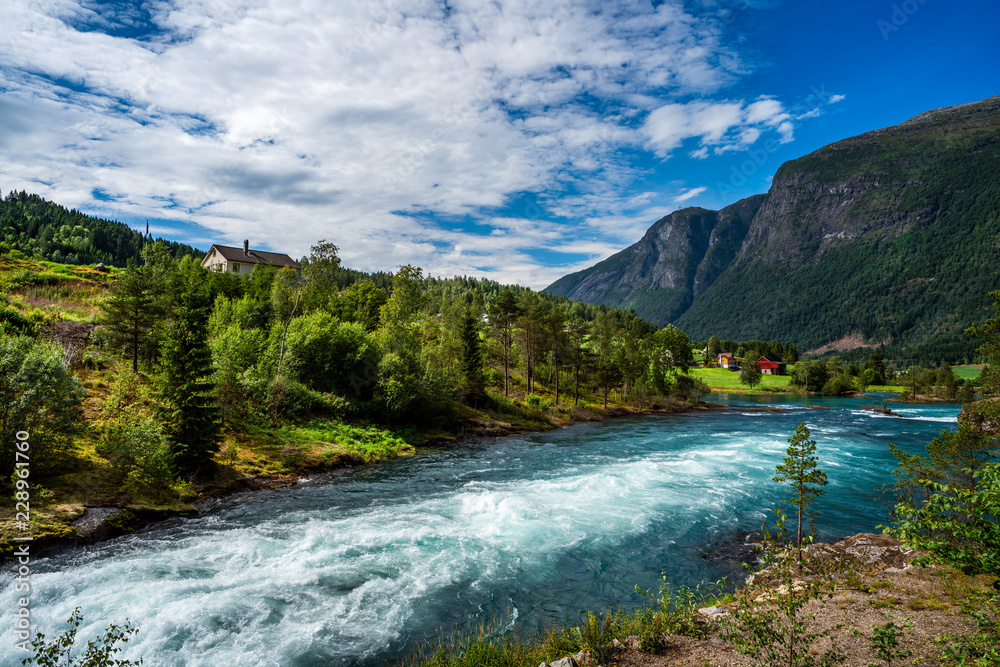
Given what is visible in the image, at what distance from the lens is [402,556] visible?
13.9m

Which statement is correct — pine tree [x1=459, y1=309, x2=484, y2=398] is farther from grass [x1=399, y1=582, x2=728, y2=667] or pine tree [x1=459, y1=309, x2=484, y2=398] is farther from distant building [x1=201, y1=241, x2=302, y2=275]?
distant building [x1=201, y1=241, x2=302, y2=275]

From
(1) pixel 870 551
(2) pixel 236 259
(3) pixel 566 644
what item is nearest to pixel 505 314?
(1) pixel 870 551

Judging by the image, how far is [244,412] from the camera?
84.1 ft

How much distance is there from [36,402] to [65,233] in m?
148

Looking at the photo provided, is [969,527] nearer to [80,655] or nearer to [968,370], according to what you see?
[80,655]

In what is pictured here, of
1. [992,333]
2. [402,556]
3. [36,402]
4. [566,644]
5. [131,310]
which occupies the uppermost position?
[131,310]

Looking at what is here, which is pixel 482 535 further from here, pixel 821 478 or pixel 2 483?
pixel 2 483

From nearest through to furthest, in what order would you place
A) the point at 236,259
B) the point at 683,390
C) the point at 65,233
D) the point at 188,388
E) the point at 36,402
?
the point at 36,402 < the point at 188,388 < the point at 683,390 < the point at 236,259 < the point at 65,233

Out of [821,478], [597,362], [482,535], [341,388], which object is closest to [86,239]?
[341,388]

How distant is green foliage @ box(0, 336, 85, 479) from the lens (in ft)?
44.5

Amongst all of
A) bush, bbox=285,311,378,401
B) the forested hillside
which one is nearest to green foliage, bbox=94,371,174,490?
bush, bbox=285,311,378,401

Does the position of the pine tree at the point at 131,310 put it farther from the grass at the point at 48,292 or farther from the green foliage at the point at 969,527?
the green foliage at the point at 969,527

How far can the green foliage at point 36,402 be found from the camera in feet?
44.5

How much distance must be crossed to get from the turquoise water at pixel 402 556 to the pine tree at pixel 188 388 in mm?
3086
